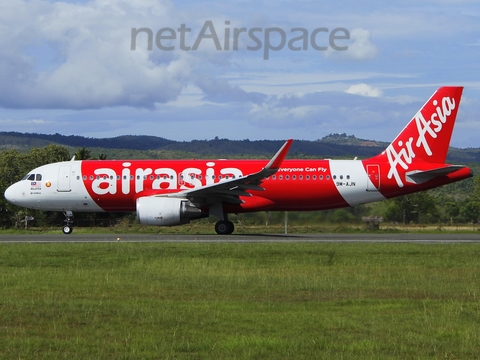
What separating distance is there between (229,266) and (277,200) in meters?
15.7

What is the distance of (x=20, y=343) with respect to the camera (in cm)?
970

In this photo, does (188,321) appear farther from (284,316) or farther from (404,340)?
(404,340)

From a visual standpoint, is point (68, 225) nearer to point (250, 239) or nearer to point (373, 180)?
point (250, 239)

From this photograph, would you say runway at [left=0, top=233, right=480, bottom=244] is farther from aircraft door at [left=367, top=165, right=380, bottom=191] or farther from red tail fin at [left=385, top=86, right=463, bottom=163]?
red tail fin at [left=385, top=86, right=463, bottom=163]

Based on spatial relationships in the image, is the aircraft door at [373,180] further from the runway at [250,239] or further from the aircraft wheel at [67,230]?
the aircraft wheel at [67,230]

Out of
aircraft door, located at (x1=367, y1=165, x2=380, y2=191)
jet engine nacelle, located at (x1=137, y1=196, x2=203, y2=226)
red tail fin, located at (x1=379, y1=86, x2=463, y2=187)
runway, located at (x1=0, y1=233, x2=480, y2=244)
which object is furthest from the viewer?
red tail fin, located at (x1=379, y1=86, x2=463, y2=187)

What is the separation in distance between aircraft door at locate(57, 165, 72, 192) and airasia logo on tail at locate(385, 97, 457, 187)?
1526 centimetres

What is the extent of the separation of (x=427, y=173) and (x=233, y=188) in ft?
29.2

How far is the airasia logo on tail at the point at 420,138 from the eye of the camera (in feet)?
116

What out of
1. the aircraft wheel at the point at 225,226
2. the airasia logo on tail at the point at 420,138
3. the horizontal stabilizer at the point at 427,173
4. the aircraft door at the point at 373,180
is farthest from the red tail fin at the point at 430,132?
the aircraft wheel at the point at 225,226

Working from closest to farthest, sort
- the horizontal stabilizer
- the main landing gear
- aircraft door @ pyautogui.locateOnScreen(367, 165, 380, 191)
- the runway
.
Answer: the runway → the horizontal stabilizer → the main landing gear → aircraft door @ pyautogui.locateOnScreen(367, 165, 380, 191)

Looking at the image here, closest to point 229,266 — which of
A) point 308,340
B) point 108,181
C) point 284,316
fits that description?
point 284,316

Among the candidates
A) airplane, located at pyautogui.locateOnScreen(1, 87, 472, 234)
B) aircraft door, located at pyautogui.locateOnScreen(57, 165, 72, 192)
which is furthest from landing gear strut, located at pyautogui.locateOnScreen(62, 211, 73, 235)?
aircraft door, located at pyautogui.locateOnScreen(57, 165, 72, 192)

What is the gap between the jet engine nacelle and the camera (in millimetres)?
32562
